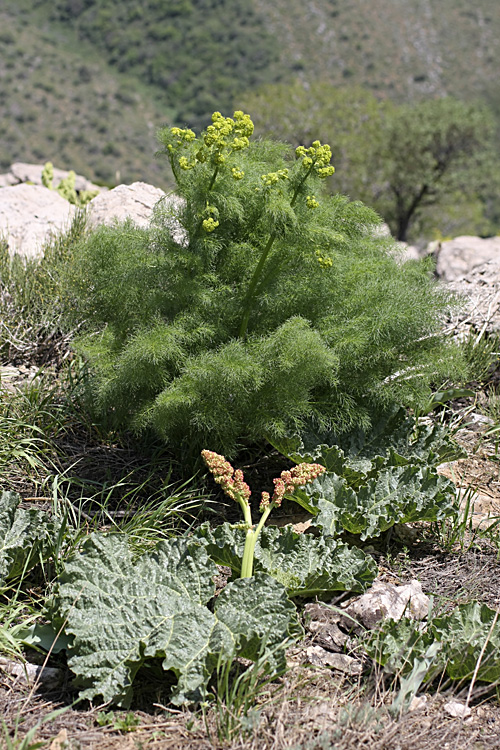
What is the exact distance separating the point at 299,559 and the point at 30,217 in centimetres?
360

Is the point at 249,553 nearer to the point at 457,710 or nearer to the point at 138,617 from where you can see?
the point at 138,617

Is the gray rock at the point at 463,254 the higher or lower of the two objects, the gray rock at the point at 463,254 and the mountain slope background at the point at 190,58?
the lower

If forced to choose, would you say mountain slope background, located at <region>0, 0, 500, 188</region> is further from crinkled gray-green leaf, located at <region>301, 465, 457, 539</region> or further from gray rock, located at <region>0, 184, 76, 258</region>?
crinkled gray-green leaf, located at <region>301, 465, 457, 539</region>

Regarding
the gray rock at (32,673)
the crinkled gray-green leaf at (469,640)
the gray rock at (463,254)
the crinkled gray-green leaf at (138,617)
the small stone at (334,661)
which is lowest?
the gray rock at (32,673)

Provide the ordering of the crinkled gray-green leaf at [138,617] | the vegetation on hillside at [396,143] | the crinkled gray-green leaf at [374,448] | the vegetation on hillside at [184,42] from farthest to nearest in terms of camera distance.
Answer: the vegetation on hillside at [184,42], the vegetation on hillside at [396,143], the crinkled gray-green leaf at [374,448], the crinkled gray-green leaf at [138,617]

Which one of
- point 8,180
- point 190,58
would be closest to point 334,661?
point 8,180

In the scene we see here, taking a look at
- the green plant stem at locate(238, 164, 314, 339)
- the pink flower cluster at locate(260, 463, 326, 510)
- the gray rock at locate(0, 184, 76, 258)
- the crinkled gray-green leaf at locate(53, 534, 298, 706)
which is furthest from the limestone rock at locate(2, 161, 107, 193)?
the crinkled gray-green leaf at locate(53, 534, 298, 706)

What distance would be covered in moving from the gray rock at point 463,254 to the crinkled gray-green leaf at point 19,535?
21.2 feet

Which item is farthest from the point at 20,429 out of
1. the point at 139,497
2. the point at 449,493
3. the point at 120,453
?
the point at 449,493

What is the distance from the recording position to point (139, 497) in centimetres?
279

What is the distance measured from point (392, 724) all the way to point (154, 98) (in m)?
42.9

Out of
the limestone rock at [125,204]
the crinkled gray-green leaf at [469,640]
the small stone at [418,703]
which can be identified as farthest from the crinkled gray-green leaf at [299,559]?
the limestone rock at [125,204]

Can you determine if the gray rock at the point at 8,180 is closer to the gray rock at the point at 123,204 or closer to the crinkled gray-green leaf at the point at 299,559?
the gray rock at the point at 123,204

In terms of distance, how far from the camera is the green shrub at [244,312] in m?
2.51
